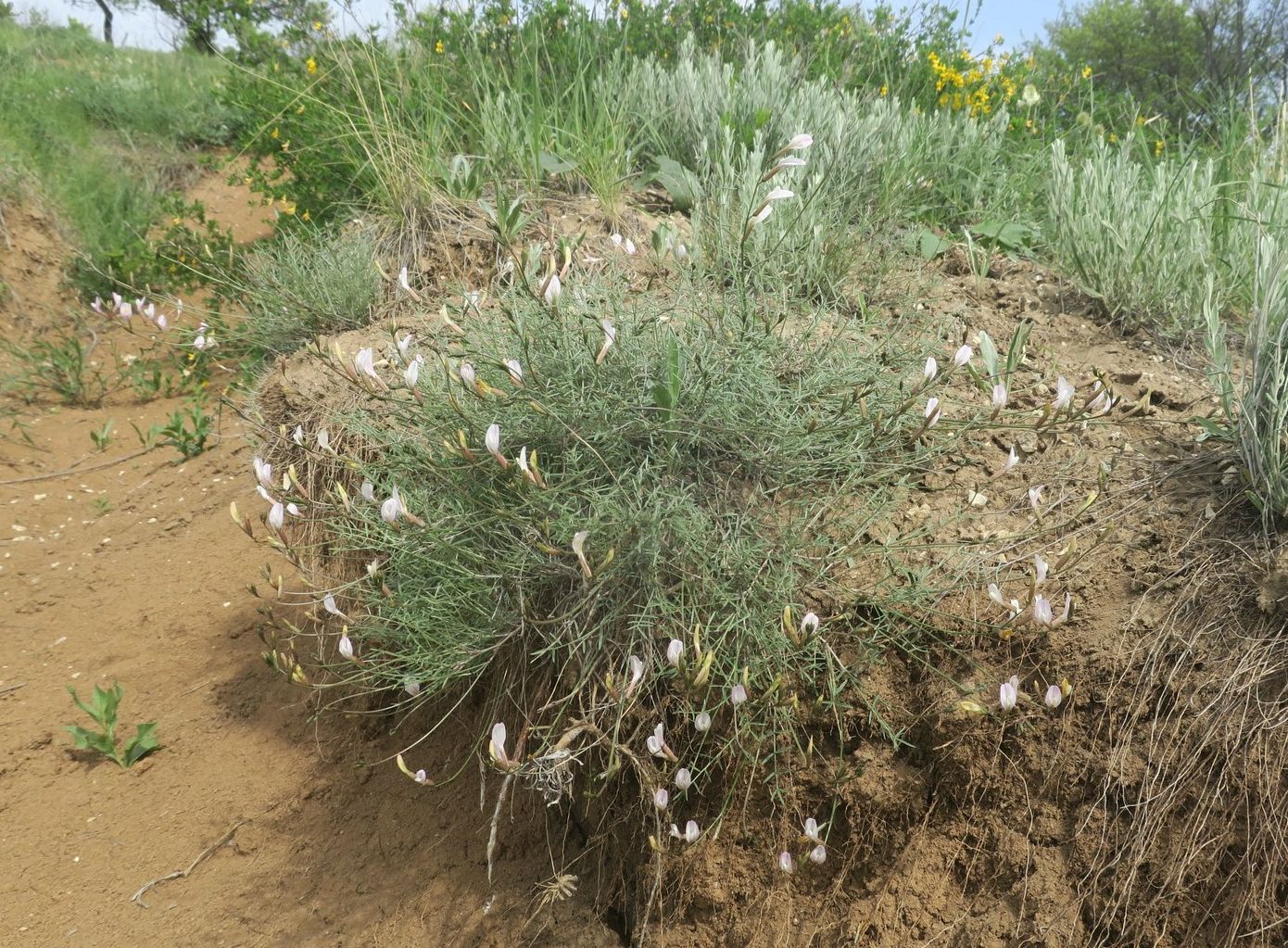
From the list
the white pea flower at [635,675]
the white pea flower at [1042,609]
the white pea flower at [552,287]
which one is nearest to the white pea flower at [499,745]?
the white pea flower at [635,675]

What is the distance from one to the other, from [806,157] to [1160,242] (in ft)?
4.99

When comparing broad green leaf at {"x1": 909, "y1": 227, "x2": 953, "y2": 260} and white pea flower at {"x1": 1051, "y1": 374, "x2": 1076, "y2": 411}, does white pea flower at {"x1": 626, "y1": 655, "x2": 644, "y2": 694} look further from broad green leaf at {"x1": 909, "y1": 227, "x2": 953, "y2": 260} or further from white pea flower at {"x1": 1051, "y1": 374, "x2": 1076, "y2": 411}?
broad green leaf at {"x1": 909, "y1": 227, "x2": 953, "y2": 260}

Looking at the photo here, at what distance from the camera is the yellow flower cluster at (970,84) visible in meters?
5.32

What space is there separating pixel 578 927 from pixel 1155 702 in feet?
4.95

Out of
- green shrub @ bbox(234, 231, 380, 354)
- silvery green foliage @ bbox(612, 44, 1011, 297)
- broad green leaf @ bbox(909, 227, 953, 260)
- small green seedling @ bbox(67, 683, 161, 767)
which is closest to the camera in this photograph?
small green seedling @ bbox(67, 683, 161, 767)

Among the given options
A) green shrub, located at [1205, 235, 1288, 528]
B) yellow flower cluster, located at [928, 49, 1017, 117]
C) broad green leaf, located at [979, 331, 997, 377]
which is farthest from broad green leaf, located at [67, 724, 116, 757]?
yellow flower cluster, located at [928, 49, 1017, 117]

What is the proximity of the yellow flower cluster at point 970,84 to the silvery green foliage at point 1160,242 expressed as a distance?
1700mm

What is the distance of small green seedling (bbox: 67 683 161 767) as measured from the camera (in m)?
3.10

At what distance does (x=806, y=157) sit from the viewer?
162 inches

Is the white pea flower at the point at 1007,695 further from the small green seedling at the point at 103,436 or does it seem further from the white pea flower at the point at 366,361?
the small green seedling at the point at 103,436

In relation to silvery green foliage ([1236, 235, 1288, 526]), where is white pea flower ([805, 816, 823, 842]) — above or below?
below

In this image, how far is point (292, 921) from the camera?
8.39 feet

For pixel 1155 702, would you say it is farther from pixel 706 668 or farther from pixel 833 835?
pixel 706 668

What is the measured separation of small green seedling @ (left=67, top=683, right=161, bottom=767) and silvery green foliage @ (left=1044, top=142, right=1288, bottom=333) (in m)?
3.48
